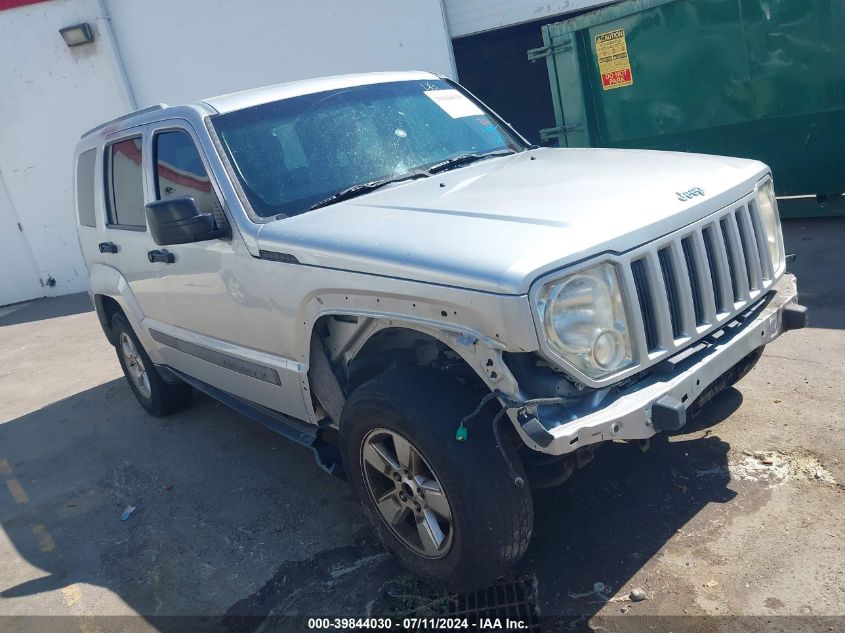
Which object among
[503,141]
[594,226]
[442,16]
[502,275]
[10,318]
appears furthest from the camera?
[10,318]

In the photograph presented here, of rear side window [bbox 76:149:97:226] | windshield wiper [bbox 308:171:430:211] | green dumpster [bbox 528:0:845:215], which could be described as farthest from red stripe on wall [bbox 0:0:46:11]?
windshield wiper [bbox 308:171:430:211]

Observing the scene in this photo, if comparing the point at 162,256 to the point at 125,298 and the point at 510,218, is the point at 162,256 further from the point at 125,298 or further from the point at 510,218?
the point at 510,218

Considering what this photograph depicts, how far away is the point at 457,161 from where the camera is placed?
4.02 m

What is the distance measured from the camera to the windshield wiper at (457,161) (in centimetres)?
389

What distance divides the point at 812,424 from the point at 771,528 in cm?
96

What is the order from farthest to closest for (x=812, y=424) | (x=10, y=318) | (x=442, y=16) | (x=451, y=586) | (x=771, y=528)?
1. (x=10, y=318)
2. (x=442, y=16)
3. (x=812, y=424)
4. (x=771, y=528)
5. (x=451, y=586)

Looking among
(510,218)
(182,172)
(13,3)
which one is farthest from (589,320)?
(13,3)

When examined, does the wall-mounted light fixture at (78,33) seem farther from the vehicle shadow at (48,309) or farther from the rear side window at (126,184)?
the rear side window at (126,184)

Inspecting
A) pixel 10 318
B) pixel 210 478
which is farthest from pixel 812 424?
pixel 10 318

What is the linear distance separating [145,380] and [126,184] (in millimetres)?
1581

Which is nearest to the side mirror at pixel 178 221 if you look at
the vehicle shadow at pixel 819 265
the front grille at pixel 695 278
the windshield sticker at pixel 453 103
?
the windshield sticker at pixel 453 103

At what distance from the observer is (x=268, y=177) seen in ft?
12.2

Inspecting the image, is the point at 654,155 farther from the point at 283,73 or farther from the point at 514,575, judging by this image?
the point at 283,73

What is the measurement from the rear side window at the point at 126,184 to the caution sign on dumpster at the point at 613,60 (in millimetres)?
5624
